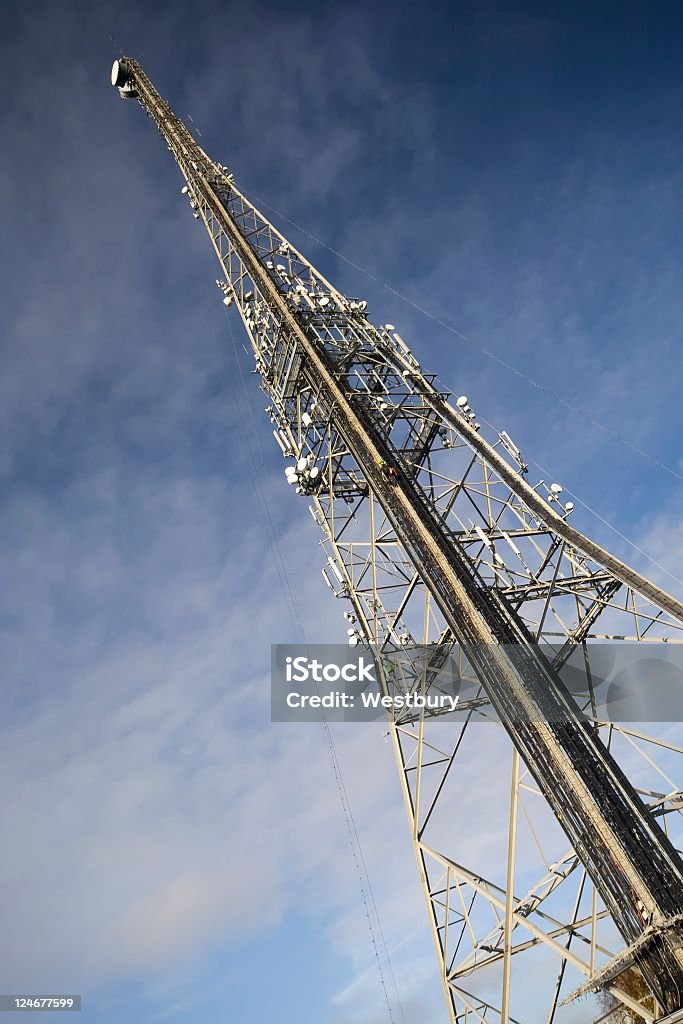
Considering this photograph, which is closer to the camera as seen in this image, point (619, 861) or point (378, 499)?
point (619, 861)

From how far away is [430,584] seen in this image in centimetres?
2100

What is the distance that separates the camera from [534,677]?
1964cm

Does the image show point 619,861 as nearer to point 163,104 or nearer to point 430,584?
point 430,584

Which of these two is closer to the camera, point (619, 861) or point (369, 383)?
point (619, 861)

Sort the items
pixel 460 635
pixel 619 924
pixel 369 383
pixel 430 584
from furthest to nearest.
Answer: pixel 369 383, pixel 430 584, pixel 460 635, pixel 619 924

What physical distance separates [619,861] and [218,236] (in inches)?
1406

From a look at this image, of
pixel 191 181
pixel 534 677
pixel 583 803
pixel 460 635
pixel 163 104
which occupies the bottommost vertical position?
pixel 583 803

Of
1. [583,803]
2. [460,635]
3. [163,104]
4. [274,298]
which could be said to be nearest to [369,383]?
[274,298]

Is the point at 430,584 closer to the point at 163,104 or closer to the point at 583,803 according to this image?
the point at 583,803

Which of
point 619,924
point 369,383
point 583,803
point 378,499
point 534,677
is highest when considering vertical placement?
point 369,383

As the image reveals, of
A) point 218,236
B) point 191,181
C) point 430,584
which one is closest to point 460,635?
point 430,584

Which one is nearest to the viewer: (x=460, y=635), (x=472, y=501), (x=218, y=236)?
(x=460, y=635)

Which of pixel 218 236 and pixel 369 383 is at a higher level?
pixel 218 236

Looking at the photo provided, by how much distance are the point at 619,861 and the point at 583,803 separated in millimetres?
1457
